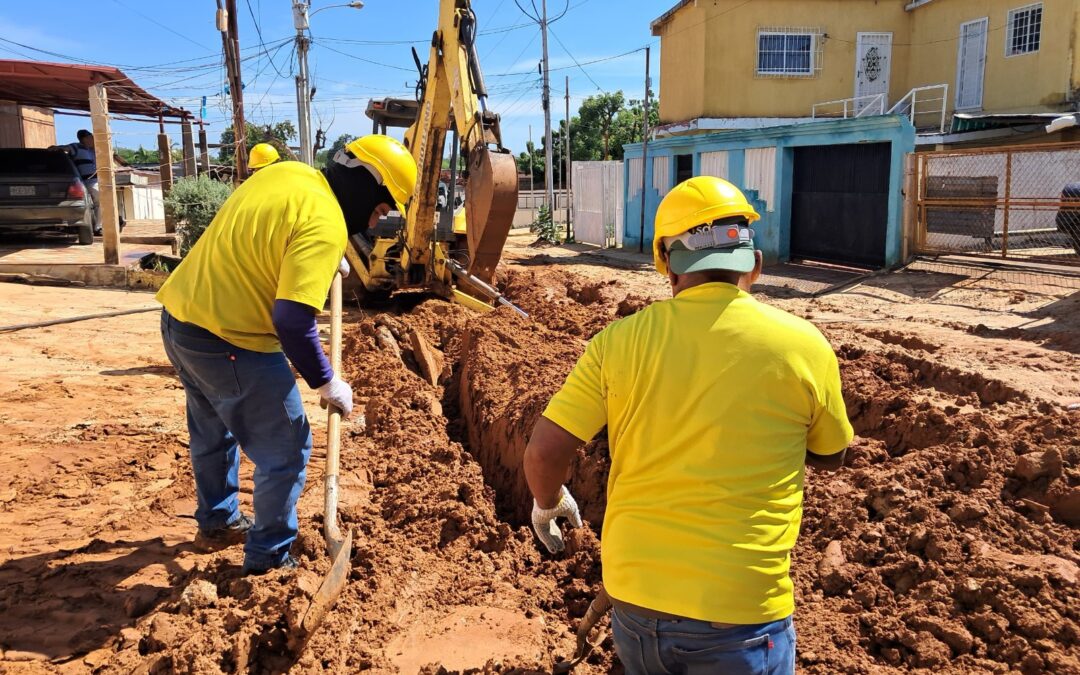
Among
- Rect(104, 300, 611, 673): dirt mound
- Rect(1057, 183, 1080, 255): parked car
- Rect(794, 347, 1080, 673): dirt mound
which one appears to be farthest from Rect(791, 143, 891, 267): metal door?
Rect(104, 300, 611, 673): dirt mound

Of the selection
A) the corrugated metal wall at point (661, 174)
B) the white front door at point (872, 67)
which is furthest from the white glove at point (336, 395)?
the white front door at point (872, 67)

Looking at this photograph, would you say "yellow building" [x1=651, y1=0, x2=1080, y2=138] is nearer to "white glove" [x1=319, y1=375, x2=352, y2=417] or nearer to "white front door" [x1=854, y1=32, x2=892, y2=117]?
"white front door" [x1=854, y1=32, x2=892, y2=117]

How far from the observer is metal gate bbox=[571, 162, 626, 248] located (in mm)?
22016

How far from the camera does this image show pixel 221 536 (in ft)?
12.8

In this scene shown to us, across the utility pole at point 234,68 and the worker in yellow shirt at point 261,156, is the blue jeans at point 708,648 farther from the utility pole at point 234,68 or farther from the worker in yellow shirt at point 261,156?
the utility pole at point 234,68

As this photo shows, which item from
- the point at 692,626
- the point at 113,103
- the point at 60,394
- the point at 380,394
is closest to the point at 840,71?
the point at 113,103

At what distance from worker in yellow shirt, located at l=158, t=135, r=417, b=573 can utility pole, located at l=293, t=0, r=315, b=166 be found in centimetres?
1710

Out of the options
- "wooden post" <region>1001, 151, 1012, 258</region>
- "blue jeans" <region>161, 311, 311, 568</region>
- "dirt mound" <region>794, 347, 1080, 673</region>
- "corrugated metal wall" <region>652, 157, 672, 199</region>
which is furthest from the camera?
"corrugated metal wall" <region>652, 157, 672, 199</region>

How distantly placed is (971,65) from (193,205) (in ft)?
62.6

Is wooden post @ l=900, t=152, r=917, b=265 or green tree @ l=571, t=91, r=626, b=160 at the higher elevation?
green tree @ l=571, t=91, r=626, b=160

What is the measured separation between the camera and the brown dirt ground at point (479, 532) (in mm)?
3072

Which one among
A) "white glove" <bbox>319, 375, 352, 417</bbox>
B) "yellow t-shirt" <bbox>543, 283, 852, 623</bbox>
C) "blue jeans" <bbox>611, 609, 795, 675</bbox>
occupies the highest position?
"yellow t-shirt" <bbox>543, 283, 852, 623</bbox>

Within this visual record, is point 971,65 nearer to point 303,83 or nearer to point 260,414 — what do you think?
point 303,83

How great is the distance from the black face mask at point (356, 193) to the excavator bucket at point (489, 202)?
386cm
